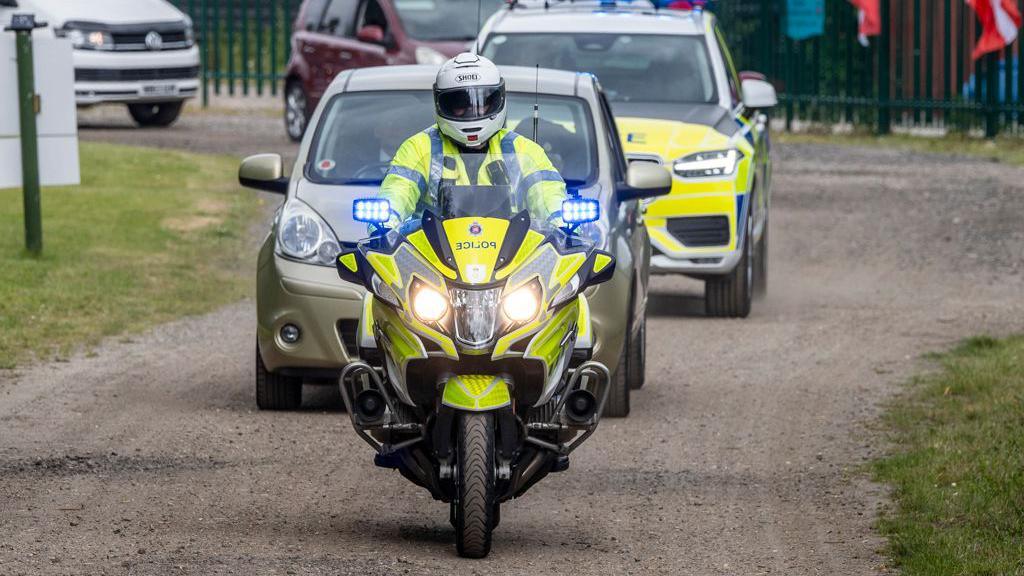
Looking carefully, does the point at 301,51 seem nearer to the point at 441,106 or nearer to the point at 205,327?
the point at 205,327

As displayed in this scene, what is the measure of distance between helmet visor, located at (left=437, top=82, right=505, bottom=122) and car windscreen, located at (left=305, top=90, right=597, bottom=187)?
293 centimetres

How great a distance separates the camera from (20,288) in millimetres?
14367

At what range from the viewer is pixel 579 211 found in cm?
758

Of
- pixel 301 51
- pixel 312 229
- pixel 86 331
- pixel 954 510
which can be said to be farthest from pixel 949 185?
pixel 954 510

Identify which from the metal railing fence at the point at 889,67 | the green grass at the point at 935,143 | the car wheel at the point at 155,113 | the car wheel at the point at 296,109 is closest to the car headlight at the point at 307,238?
the car wheel at the point at 296,109

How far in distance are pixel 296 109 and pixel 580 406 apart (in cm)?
1902

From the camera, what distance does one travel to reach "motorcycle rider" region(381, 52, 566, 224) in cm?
773

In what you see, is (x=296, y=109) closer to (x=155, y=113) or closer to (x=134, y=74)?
(x=134, y=74)

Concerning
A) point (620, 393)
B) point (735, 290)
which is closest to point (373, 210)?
point (620, 393)

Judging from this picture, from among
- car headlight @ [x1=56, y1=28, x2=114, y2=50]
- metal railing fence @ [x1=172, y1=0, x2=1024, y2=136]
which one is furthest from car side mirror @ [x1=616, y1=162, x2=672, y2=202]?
metal railing fence @ [x1=172, y1=0, x2=1024, y2=136]

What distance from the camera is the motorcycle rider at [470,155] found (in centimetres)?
773

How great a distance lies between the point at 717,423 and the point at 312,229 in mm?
A: 2162

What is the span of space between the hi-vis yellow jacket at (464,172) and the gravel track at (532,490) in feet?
3.99

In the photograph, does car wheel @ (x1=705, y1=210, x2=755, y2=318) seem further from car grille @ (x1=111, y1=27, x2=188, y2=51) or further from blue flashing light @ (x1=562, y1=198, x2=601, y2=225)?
car grille @ (x1=111, y1=27, x2=188, y2=51)
